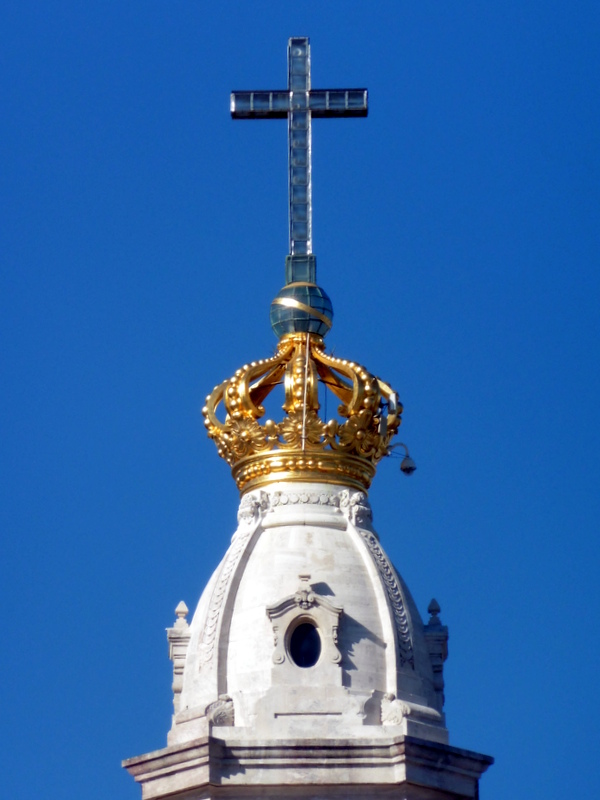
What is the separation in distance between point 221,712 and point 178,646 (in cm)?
268

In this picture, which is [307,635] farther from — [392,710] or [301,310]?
[301,310]

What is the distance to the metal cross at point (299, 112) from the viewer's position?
4222 cm

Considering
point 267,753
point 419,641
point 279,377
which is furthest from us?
point 279,377

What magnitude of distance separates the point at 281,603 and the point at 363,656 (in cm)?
156

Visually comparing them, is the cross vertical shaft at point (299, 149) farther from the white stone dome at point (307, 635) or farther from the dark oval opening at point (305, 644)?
the dark oval opening at point (305, 644)

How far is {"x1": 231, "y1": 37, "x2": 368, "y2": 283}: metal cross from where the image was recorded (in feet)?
139

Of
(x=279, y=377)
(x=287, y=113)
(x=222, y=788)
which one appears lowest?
(x=222, y=788)

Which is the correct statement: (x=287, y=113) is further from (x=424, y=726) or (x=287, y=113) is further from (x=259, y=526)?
(x=424, y=726)

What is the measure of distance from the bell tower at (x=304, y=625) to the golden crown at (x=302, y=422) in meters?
0.02

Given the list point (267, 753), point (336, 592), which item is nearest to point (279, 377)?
point (336, 592)

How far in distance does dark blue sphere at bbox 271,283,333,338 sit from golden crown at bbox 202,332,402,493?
192 mm

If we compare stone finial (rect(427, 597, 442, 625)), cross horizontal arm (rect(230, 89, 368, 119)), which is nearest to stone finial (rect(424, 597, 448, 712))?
stone finial (rect(427, 597, 442, 625))

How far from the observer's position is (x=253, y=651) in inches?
1486

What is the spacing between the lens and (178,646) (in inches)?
1559
